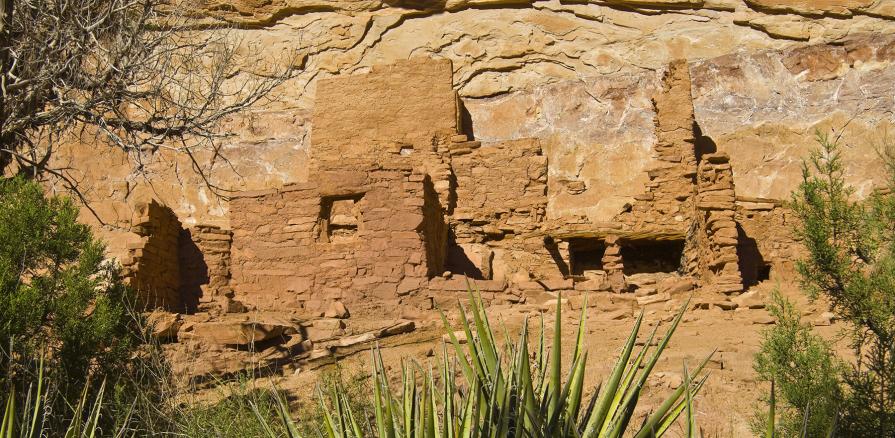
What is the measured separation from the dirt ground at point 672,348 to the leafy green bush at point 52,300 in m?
1.69

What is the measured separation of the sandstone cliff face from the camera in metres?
17.4

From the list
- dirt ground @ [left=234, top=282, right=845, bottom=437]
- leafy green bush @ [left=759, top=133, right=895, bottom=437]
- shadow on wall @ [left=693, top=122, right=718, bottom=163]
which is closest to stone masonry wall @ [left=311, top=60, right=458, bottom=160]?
shadow on wall @ [left=693, top=122, right=718, bottom=163]

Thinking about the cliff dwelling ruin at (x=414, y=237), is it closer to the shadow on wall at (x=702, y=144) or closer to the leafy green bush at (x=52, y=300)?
the shadow on wall at (x=702, y=144)

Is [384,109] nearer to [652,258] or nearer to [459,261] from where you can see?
[459,261]

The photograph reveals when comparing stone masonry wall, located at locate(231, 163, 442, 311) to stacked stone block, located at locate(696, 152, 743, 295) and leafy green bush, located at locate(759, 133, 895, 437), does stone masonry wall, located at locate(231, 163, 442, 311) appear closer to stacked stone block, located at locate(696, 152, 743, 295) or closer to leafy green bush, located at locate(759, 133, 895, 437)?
stacked stone block, located at locate(696, 152, 743, 295)

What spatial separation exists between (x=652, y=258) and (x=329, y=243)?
616cm

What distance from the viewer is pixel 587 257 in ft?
51.9

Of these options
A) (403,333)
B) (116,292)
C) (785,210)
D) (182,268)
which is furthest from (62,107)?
(785,210)

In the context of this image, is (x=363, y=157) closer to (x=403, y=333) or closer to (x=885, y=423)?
(x=403, y=333)

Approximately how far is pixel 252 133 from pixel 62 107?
12287 millimetres

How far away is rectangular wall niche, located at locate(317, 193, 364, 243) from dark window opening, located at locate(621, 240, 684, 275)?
4743 mm

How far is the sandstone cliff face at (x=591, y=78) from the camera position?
57.0 feet

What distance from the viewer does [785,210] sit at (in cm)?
1405

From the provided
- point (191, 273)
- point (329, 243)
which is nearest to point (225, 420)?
point (329, 243)
